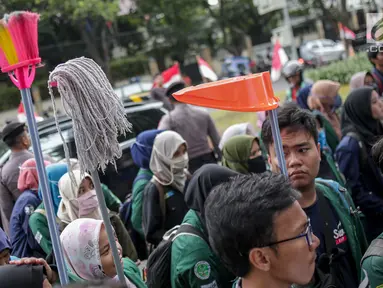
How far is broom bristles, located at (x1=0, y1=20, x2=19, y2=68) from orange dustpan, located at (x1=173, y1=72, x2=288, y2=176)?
75 cm

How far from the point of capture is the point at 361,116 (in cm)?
464

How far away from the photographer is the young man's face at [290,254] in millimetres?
2088

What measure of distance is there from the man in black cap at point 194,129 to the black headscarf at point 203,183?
3044 millimetres

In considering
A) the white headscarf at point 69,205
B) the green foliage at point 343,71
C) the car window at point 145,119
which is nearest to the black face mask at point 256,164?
the white headscarf at point 69,205

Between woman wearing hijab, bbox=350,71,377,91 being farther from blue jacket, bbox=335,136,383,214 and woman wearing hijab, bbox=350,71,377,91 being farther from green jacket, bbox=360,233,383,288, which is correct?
green jacket, bbox=360,233,383,288

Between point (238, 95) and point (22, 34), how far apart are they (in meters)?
0.99

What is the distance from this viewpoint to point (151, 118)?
7.36 m

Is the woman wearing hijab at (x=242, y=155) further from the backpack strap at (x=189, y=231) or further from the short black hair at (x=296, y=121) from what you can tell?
the backpack strap at (x=189, y=231)

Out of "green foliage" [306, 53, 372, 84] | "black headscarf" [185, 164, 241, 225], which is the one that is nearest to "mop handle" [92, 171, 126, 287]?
"black headscarf" [185, 164, 241, 225]

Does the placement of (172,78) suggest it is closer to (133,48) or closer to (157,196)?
(157,196)

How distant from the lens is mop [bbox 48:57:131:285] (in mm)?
2318

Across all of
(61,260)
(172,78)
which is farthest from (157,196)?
(172,78)

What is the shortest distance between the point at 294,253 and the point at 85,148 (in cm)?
94

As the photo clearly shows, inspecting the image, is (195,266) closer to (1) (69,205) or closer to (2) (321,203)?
(2) (321,203)
